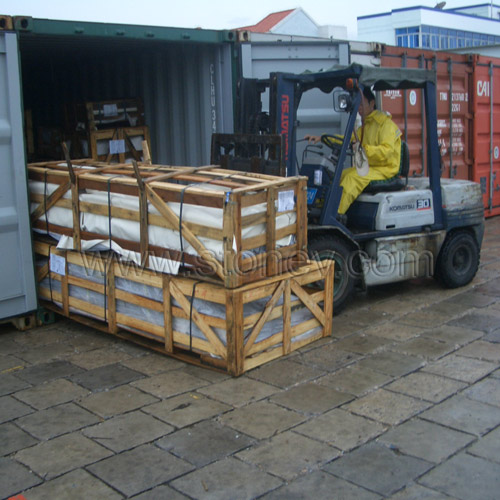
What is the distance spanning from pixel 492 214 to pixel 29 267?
30.4 ft

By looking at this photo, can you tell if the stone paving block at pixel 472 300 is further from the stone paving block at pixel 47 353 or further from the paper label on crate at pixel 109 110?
the paper label on crate at pixel 109 110

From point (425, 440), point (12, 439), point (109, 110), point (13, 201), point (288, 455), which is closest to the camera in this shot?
point (288, 455)

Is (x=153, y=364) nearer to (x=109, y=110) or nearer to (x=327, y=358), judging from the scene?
(x=327, y=358)

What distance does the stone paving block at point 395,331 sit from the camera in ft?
21.5

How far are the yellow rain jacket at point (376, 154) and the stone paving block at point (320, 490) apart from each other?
370 centimetres

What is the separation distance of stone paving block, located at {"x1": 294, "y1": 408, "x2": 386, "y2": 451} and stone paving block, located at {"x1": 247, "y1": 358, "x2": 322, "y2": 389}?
65 centimetres

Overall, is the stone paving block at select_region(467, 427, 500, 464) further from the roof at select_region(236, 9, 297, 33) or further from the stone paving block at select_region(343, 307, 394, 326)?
the roof at select_region(236, 9, 297, 33)

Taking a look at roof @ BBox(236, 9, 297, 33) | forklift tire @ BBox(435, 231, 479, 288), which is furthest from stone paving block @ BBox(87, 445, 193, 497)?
roof @ BBox(236, 9, 297, 33)

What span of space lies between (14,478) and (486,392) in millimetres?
3392

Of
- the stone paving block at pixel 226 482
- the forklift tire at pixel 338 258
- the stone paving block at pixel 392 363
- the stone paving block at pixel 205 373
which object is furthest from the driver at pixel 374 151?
the stone paving block at pixel 226 482

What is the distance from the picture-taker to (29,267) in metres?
6.82

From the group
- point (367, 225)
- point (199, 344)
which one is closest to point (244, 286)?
point (199, 344)

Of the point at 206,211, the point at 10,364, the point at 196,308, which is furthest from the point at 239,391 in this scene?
the point at 10,364

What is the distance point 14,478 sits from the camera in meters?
4.07
